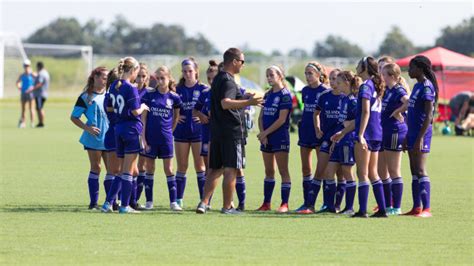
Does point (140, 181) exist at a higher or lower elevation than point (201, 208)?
higher

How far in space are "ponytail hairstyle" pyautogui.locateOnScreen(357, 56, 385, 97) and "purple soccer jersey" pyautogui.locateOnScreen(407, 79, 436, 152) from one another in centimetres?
42

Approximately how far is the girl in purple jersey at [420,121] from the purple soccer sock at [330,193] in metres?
0.95

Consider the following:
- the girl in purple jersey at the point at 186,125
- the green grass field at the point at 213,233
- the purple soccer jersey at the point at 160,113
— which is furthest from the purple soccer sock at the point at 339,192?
the purple soccer jersey at the point at 160,113

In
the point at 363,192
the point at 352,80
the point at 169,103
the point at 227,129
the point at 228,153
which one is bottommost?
the point at 363,192

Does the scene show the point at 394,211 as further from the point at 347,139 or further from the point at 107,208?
the point at 107,208

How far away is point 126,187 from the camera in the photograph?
12.3m

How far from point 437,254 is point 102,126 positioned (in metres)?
5.19

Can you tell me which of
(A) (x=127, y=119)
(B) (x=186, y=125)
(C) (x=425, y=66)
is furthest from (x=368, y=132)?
(A) (x=127, y=119)

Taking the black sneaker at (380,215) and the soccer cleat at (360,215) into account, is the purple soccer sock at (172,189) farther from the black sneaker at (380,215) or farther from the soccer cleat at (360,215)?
the black sneaker at (380,215)

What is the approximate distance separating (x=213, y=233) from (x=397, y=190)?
9.73ft

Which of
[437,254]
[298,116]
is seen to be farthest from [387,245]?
[298,116]

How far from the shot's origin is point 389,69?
40.9ft

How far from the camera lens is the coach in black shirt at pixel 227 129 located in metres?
12.2

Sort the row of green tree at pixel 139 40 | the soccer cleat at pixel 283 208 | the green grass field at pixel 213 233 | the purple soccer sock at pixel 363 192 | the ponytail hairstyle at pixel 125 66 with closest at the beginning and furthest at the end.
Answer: the green grass field at pixel 213 233 < the purple soccer sock at pixel 363 192 < the ponytail hairstyle at pixel 125 66 < the soccer cleat at pixel 283 208 < the row of green tree at pixel 139 40
